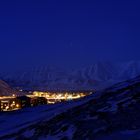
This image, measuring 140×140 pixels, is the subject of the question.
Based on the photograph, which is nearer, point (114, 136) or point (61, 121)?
point (114, 136)

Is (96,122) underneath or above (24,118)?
underneath

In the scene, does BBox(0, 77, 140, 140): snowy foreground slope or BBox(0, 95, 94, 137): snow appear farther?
BBox(0, 95, 94, 137): snow

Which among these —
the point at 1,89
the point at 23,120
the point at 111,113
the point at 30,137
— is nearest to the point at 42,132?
the point at 30,137

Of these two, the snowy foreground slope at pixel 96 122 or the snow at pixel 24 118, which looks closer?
the snowy foreground slope at pixel 96 122

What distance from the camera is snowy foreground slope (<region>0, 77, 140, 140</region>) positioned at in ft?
33.8

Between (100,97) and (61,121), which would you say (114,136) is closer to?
(61,121)

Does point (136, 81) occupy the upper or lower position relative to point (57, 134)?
upper

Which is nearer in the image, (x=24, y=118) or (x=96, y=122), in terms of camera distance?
(x=96, y=122)

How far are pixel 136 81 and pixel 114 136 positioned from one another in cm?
508

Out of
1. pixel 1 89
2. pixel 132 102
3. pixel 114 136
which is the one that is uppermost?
pixel 1 89

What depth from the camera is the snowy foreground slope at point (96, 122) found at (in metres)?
10.3

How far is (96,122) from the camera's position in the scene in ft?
36.7

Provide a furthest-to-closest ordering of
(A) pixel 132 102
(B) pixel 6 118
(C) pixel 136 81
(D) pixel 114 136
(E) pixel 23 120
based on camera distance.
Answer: (B) pixel 6 118, (E) pixel 23 120, (C) pixel 136 81, (A) pixel 132 102, (D) pixel 114 136

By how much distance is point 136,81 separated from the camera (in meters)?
14.7
